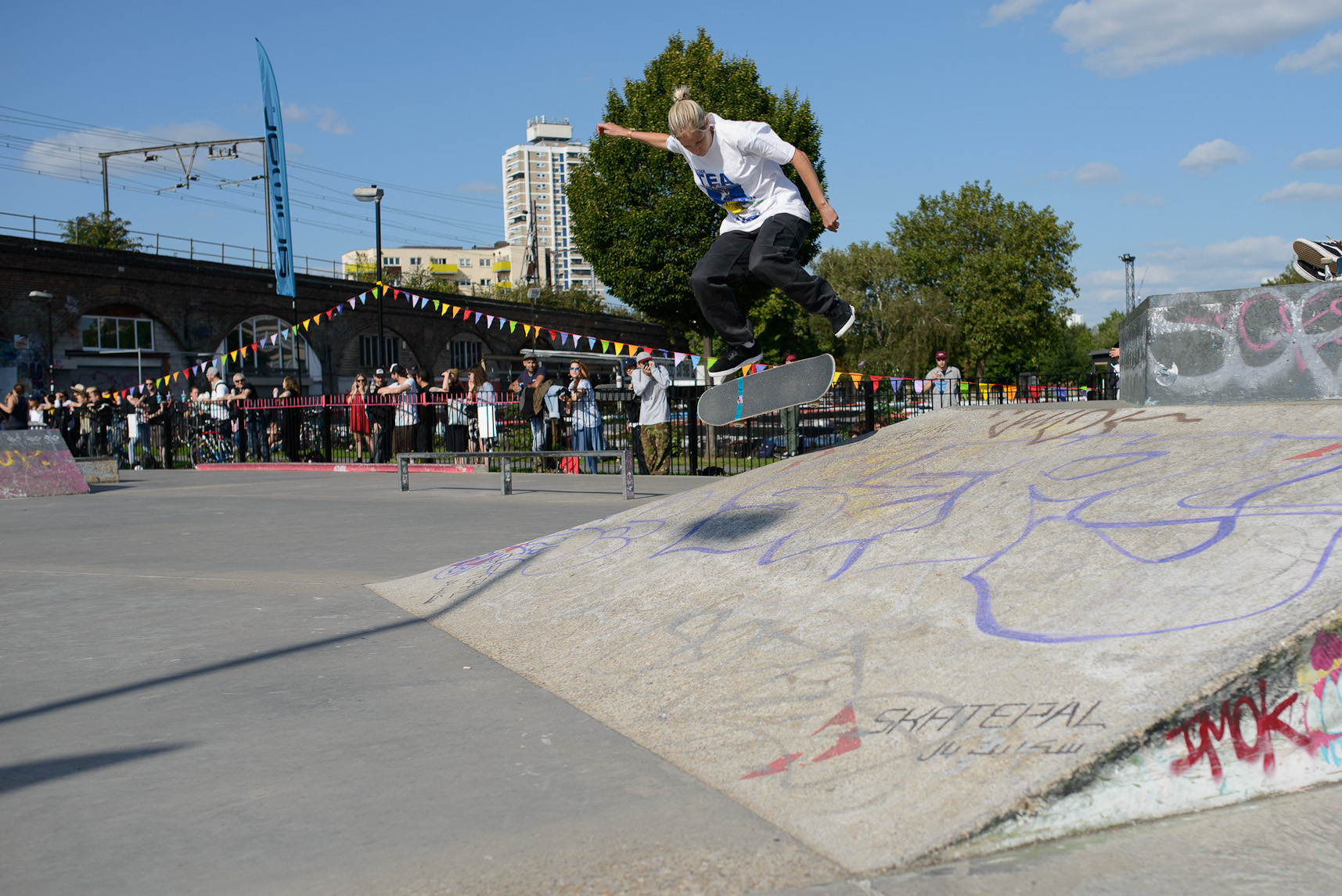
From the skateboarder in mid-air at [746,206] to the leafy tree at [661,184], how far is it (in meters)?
18.3

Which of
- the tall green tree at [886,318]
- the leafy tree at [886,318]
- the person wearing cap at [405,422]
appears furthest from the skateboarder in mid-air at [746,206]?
the tall green tree at [886,318]

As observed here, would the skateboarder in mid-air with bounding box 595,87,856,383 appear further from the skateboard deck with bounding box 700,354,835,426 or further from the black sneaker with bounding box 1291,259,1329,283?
the black sneaker with bounding box 1291,259,1329,283

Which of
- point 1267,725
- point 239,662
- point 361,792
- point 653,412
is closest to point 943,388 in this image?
point 653,412

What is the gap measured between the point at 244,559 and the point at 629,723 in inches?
198

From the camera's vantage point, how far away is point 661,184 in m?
25.0

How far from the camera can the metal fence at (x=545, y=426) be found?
15.2 meters

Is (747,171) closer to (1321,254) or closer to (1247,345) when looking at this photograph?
(1247,345)

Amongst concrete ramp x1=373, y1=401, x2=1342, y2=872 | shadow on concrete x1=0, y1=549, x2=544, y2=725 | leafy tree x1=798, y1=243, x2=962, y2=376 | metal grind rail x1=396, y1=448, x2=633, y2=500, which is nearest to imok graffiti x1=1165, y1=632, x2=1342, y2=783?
concrete ramp x1=373, y1=401, x2=1342, y2=872

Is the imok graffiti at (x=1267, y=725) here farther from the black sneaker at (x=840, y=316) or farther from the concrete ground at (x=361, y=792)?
the black sneaker at (x=840, y=316)

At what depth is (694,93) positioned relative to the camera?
24.8 metres

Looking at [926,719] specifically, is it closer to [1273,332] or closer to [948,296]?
[1273,332]

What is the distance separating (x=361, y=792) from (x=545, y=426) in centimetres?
1301

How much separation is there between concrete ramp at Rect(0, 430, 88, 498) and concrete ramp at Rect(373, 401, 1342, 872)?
10.5 meters

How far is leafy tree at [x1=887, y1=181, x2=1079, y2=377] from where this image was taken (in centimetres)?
4728
